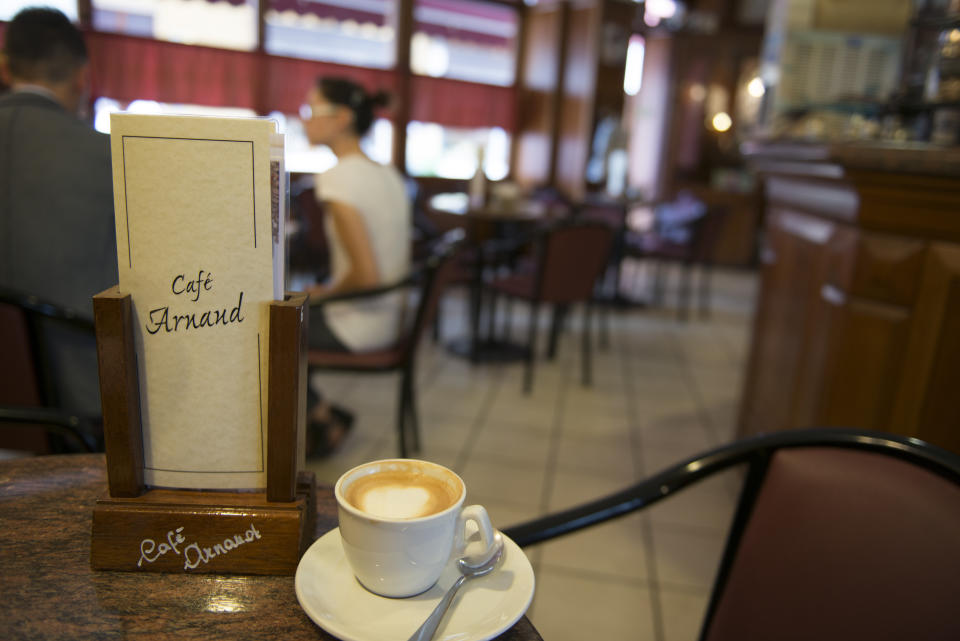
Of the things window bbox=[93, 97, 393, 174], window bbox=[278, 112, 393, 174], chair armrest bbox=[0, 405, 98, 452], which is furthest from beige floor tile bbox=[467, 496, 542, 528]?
window bbox=[278, 112, 393, 174]

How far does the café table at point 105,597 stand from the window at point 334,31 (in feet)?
21.0

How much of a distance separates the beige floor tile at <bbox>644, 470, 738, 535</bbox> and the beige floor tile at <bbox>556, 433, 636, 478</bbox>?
25 cm

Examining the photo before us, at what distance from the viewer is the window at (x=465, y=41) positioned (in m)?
7.02

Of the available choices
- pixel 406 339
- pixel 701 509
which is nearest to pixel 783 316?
pixel 701 509

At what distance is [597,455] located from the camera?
279 cm

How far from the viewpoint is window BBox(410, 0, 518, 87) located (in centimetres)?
702

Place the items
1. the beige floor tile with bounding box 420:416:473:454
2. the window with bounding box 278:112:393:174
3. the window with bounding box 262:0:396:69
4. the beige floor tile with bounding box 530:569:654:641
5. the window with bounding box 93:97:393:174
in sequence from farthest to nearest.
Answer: the window with bounding box 278:112:393:174 < the window with bounding box 262:0:396:69 < the window with bounding box 93:97:393:174 < the beige floor tile with bounding box 420:416:473:454 < the beige floor tile with bounding box 530:569:654:641

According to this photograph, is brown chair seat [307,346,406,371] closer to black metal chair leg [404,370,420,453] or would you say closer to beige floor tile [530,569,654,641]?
black metal chair leg [404,370,420,453]

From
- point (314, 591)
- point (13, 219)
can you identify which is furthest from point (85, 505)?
point (13, 219)

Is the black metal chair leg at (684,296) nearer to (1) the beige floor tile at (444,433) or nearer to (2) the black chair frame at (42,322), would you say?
(1) the beige floor tile at (444,433)

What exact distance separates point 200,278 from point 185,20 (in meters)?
6.36

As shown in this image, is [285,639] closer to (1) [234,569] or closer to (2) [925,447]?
(1) [234,569]

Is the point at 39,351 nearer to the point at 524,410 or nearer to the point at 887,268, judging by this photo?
the point at 887,268

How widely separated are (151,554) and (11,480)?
237mm
